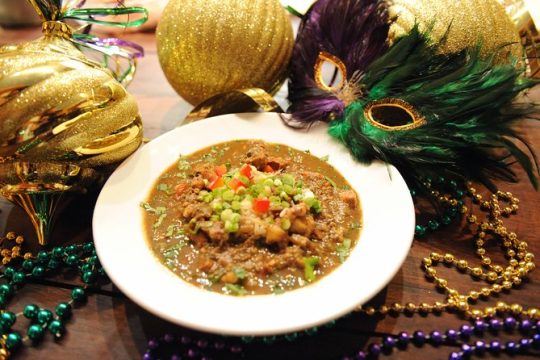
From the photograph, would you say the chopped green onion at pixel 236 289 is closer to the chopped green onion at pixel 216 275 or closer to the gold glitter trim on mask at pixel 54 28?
the chopped green onion at pixel 216 275

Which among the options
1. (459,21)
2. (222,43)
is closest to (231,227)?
(222,43)

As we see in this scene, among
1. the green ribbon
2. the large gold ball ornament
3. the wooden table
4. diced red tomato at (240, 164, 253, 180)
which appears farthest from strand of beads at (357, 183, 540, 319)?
the green ribbon

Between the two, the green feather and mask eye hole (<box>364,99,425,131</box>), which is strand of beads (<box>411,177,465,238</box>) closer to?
the green feather

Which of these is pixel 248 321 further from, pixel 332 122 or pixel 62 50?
pixel 62 50

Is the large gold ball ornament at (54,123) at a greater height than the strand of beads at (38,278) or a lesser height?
greater

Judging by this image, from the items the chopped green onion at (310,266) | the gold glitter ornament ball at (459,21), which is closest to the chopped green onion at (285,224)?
the chopped green onion at (310,266)

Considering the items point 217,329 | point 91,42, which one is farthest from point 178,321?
point 91,42
